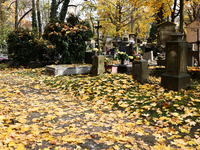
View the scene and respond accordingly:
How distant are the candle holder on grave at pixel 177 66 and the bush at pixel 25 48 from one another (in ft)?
31.6

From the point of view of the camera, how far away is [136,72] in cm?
727

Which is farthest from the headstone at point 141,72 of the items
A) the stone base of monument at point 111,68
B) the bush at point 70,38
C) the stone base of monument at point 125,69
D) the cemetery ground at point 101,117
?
the bush at point 70,38

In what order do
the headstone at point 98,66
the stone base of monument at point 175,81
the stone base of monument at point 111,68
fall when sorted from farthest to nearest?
1. the stone base of monument at point 111,68
2. the headstone at point 98,66
3. the stone base of monument at point 175,81

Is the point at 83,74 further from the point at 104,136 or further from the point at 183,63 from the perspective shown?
the point at 104,136

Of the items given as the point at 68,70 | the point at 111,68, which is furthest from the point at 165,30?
the point at 68,70

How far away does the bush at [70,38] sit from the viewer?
1103 cm

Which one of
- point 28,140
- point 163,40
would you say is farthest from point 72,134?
point 163,40

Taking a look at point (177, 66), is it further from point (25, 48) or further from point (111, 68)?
point (25, 48)

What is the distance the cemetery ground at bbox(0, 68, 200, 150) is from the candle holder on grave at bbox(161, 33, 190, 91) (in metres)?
0.31

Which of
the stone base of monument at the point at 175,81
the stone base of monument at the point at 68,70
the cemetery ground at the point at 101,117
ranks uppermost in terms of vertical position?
the stone base of monument at the point at 68,70

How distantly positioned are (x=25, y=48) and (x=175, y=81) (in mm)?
11203

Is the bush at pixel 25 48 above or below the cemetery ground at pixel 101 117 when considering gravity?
above

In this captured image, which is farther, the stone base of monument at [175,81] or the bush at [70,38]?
the bush at [70,38]

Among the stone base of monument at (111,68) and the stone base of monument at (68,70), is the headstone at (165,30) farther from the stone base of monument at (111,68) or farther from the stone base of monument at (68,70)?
the stone base of monument at (68,70)
